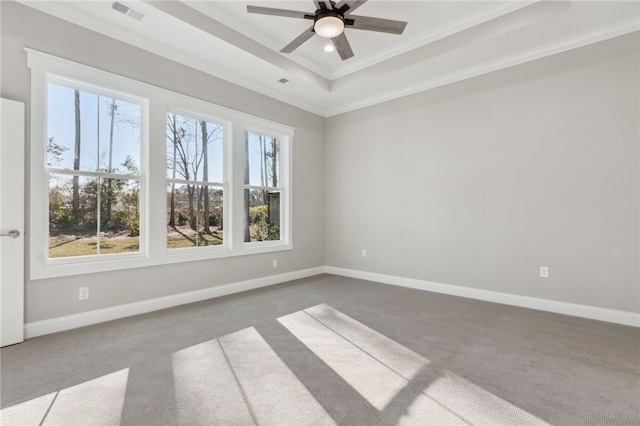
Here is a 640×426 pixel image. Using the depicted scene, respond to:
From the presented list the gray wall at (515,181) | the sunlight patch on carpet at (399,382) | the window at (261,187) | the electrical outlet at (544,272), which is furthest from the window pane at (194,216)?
the electrical outlet at (544,272)

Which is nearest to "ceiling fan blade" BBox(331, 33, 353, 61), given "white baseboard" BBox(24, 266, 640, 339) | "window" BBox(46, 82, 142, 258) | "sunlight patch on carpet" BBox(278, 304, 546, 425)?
"window" BBox(46, 82, 142, 258)

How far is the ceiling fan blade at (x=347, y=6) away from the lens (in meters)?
2.50

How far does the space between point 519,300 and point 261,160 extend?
13.7ft

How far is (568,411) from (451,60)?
12.4 feet

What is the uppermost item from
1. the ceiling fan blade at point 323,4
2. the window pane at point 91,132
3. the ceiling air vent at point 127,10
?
the ceiling air vent at point 127,10

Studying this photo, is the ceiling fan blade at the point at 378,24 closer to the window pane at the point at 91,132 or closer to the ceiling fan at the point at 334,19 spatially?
the ceiling fan at the point at 334,19

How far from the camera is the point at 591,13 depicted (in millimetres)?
2979

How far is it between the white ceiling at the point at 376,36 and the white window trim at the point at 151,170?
504 millimetres

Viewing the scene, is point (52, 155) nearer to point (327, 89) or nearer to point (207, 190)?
point (207, 190)

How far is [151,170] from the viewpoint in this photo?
139 inches

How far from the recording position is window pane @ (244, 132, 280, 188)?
15.7ft

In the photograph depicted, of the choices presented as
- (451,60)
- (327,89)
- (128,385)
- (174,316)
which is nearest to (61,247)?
(174,316)

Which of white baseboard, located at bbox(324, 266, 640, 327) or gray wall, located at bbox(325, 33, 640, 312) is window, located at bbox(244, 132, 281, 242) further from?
white baseboard, located at bbox(324, 266, 640, 327)

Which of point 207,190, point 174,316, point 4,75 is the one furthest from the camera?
point 207,190
